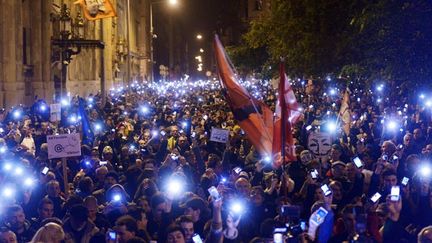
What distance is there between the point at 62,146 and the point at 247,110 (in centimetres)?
331

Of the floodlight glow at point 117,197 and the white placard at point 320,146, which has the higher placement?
the white placard at point 320,146

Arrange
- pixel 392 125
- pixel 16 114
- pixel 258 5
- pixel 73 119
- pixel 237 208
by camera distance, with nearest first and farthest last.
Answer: pixel 237 208
pixel 392 125
pixel 16 114
pixel 73 119
pixel 258 5

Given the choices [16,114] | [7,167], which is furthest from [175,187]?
[16,114]

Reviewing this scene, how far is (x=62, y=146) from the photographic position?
12.7 metres

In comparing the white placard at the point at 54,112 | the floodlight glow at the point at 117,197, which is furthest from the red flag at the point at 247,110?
the white placard at the point at 54,112

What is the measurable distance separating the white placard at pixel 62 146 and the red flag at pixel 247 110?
2866 millimetres

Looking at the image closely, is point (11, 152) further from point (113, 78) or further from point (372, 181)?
point (113, 78)

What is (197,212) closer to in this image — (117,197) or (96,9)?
(117,197)

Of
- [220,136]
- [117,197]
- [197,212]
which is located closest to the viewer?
[197,212]

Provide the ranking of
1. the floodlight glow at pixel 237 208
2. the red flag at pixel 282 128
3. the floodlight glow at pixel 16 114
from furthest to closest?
the floodlight glow at pixel 16 114 → the red flag at pixel 282 128 → the floodlight glow at pixel 237 208

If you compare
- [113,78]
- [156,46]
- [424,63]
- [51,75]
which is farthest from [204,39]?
[424,63]

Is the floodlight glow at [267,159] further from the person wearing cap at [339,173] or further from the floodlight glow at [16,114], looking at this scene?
the floodlight glow at [16,114]

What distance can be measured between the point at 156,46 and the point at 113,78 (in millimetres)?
52590

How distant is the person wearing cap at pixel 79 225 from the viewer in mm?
8461
